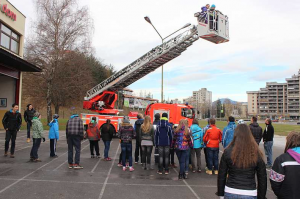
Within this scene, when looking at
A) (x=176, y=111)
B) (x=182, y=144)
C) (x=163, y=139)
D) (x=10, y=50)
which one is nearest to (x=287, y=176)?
(x=182, y=144)

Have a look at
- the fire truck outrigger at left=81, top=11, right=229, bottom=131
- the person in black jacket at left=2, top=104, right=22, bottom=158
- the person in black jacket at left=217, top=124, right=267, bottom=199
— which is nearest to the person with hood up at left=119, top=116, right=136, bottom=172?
the person in black jacket at left=2, top=104, right=22, bottom=158

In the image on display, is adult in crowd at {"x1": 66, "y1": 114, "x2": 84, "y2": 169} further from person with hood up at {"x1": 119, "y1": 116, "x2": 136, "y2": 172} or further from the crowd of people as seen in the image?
person with hood up at {"x1": 119, "y1": 116, "x2": 136, "y2": 172}

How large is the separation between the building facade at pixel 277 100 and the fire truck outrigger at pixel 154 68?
139764 mm

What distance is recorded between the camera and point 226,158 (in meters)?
3.12

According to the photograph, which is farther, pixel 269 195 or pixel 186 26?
pixel 186 26

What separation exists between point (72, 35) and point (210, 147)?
22.4 meters

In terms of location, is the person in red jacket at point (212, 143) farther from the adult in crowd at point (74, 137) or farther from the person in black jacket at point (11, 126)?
the person in black jacket at point (11, 126)

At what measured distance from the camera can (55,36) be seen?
83.6ft

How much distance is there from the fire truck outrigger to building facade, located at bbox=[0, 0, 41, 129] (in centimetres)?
599

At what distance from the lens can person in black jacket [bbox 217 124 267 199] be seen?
3027 mm

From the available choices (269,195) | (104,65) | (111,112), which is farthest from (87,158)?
(104,65)

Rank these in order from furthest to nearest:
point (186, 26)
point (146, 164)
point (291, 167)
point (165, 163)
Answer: point (186, 26) < point (146, 164) < point (165, 163) < point (291, 167)

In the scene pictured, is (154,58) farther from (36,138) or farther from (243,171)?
(243,171)

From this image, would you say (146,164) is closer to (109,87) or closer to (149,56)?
(149,56)
